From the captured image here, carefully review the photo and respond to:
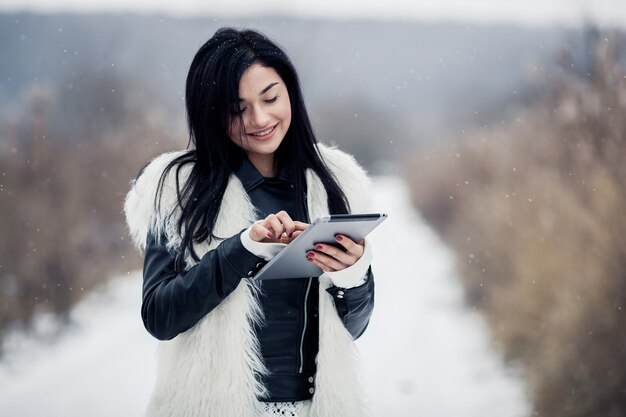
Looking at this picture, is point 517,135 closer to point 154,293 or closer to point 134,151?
point 134,151

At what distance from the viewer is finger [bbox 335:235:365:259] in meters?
1.38

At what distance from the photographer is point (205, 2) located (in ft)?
22.1

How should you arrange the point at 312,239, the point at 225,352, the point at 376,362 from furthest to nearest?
the point at 376,362 → the point at 225,352 → the point at 312,239

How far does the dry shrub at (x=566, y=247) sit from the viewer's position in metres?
4.04

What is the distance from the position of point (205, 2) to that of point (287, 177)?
17.8ft

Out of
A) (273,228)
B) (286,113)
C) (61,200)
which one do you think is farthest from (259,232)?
(61,200)

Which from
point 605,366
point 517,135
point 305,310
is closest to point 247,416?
point 305,310

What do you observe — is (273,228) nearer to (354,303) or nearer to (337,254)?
(337,254)

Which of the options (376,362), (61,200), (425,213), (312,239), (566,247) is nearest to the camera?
(312,239)

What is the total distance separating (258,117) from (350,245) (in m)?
0.35

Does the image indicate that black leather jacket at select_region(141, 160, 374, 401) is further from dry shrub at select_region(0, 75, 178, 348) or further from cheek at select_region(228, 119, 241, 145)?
dry shrub at select_region(0, 75, 178, 348)

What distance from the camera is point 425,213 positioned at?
397 inches

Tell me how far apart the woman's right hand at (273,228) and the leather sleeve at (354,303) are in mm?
206

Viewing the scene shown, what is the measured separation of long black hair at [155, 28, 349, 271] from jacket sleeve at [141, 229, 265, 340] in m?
0.09
